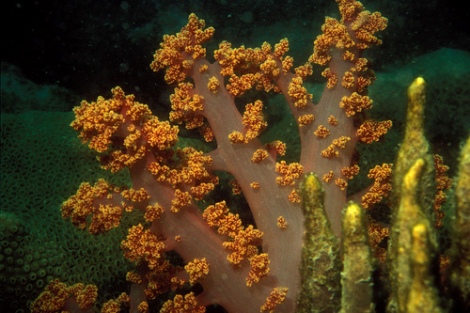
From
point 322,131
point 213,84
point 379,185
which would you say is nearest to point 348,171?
point 379,185

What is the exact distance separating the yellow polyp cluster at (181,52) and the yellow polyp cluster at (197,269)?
1.40m

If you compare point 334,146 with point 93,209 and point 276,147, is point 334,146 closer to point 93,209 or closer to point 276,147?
point 276,147

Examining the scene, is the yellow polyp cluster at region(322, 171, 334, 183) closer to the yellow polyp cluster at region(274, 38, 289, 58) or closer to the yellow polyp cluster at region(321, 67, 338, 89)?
the yellow polyp cluster at region(321, 67, 338, 89)

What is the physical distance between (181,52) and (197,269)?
5.44 ft

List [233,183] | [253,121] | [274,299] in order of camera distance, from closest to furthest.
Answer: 1. [274,299]
2. [253,121]
3. [233,183]

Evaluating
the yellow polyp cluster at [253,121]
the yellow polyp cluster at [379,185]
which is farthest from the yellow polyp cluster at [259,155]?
the yellow polyp cluster at [379,185]

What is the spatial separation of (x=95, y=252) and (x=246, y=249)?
1629 mm

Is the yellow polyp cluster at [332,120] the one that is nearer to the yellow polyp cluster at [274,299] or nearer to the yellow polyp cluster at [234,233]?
the yellow polyp cluster at [234,233]

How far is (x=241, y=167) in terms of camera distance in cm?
302

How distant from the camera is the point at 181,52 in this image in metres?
3.12

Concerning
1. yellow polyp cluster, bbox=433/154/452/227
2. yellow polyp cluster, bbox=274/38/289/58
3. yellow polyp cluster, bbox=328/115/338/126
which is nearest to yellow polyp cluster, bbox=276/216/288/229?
yellow polyp cluster, bbox=328/115/338/126

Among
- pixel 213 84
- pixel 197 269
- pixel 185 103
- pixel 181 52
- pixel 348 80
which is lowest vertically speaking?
pixel 197 269

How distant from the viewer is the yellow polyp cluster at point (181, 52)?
10.0 feet

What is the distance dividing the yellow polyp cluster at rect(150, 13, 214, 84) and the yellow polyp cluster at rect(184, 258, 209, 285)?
1402 millimetres
